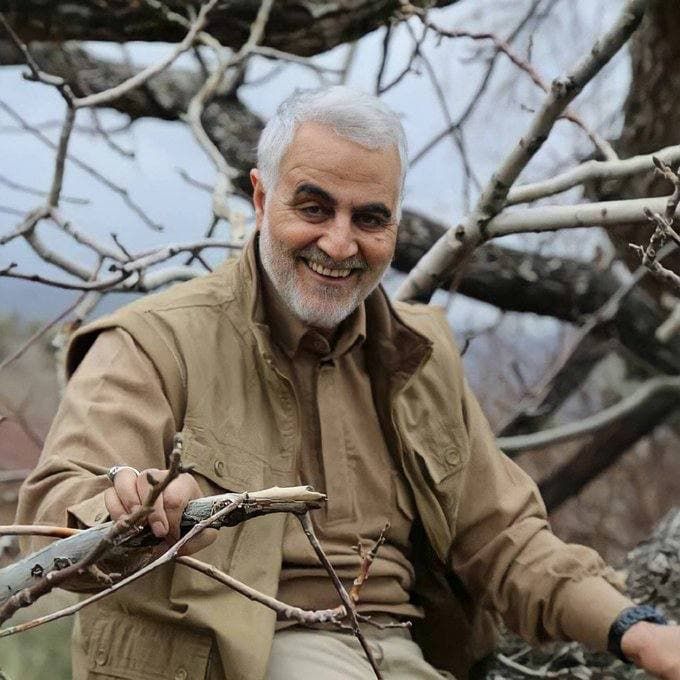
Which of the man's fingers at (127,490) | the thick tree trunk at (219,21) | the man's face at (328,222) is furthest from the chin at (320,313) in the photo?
the thick tree trunk at (219,21)

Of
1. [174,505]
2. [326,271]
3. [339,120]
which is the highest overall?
[339,120]

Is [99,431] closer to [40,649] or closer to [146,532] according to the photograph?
[146,532]

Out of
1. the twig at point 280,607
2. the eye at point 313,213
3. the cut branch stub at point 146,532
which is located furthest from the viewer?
the eye at point 313,213

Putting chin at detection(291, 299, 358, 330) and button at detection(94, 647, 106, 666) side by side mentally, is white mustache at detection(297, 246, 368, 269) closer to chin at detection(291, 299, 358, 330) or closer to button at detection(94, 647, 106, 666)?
chin at detection(291, 299, 358, 330)

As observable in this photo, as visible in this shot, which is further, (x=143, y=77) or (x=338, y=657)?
(x=143, y=77)

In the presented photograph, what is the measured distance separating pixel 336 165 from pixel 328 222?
0.36ft

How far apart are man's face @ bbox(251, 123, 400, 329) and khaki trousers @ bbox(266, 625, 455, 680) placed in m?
0.61

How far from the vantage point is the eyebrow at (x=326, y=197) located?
194cm

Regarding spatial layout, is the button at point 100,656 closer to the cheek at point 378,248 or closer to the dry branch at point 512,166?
the cheek at point 378,248

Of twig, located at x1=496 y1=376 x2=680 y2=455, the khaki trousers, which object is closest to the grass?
the khaki trousers

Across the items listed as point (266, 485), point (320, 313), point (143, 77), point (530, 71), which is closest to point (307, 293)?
point (320, 313)

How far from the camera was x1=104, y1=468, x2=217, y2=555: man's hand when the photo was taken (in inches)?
49.4

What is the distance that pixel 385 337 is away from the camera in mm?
2164

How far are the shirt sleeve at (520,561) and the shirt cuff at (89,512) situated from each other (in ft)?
3.19
